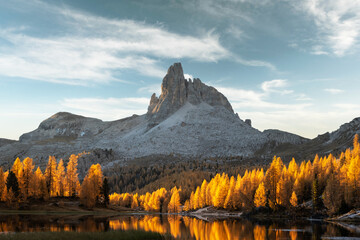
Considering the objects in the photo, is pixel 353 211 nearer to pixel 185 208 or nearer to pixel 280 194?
pixel 280 194

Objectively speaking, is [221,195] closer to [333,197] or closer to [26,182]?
[333,197]

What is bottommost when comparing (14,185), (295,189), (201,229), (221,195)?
(221,195)

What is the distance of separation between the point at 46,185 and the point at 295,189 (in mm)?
83051

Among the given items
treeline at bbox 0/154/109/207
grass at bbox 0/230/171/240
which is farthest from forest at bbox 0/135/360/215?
grass at bbox 0/230/171/240

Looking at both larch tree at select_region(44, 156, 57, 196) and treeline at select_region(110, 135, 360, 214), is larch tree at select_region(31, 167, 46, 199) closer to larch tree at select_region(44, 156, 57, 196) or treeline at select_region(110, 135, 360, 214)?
larch tree at select_region(44, 156, 57, 196)

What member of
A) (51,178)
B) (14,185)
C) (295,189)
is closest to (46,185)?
(51,178)

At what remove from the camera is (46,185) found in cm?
10494

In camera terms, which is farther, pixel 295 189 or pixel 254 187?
pixel 254 187

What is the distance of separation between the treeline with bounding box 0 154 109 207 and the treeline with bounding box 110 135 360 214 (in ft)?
173

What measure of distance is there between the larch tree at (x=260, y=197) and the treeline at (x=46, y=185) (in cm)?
5539

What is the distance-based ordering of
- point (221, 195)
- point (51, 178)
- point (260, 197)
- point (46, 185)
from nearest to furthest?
point (46, 185) → point (51, 178) → point (260, 197) → point (221, 195)

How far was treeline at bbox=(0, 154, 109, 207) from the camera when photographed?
308 feet

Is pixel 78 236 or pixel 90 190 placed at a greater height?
pixel 78 236

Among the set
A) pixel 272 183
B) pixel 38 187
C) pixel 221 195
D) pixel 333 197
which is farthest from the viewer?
pixel 221 195
